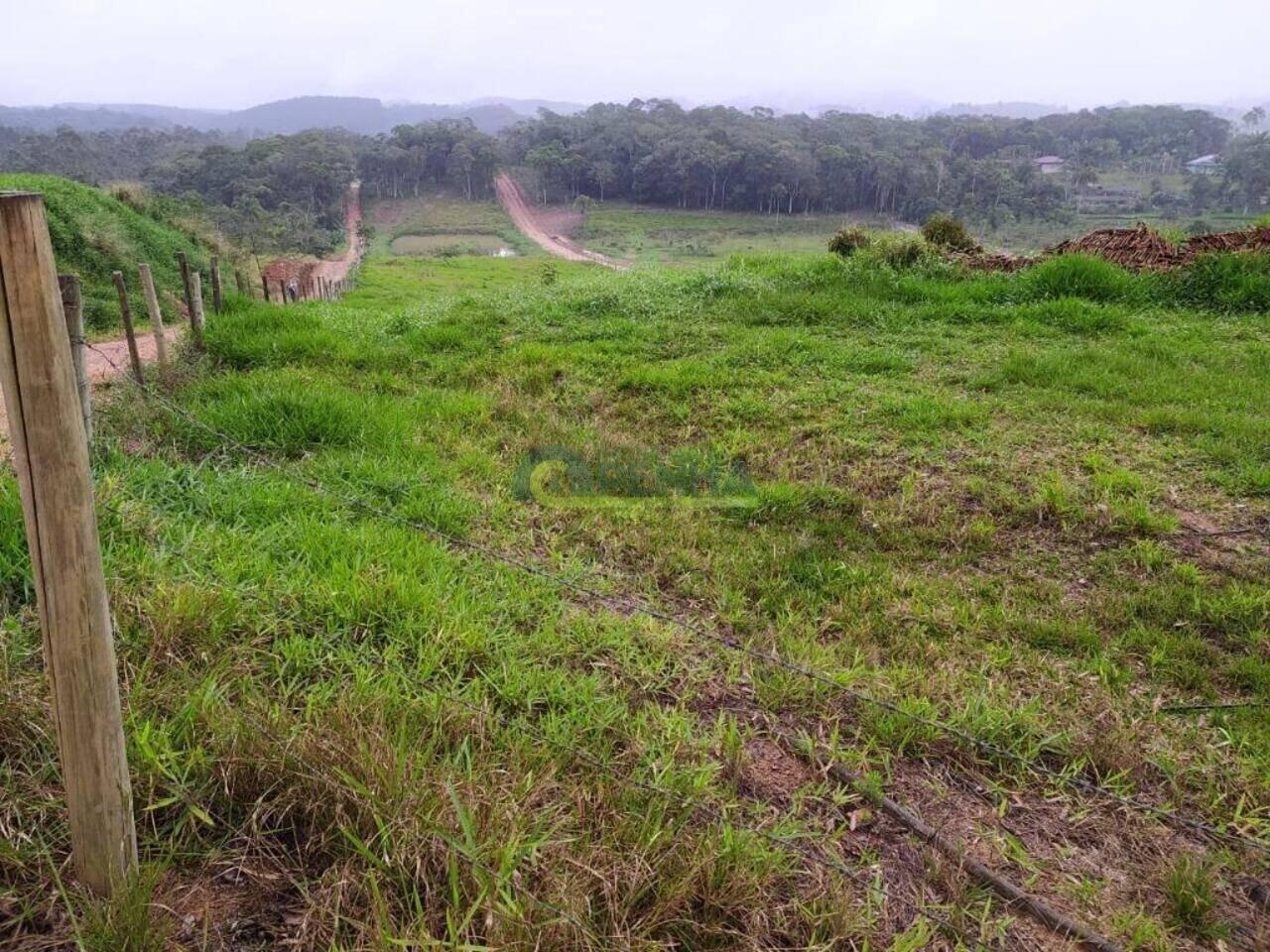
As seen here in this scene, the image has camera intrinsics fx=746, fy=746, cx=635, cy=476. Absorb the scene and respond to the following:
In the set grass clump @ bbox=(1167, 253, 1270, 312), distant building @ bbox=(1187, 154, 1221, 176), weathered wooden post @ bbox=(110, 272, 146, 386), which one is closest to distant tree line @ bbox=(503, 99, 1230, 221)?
distant building @ bbox=(1187, 154, 1221, 176)

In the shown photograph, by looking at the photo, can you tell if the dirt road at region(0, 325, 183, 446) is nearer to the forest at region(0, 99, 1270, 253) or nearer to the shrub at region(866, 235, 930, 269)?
the shrub at region(866, 235, 930, 269)

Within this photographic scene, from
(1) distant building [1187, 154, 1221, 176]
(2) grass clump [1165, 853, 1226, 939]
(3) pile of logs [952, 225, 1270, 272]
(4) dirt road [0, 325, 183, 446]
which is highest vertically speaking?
(1) distant building [1187, 154, 1221, 176]

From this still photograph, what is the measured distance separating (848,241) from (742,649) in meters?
9.24

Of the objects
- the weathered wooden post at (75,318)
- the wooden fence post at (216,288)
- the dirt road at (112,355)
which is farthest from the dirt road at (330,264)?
the weathered wooden post at (75,318)

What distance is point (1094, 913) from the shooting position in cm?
207

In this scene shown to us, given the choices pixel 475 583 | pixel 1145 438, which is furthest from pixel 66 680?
pixel 1145 438

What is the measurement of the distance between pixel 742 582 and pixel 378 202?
74.0m

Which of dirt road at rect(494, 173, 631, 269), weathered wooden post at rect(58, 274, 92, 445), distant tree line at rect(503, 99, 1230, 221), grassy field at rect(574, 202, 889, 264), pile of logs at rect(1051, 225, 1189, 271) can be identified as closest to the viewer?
weathered wooden post at rect(58, 274, 92, 445)

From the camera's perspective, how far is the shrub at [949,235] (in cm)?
1045

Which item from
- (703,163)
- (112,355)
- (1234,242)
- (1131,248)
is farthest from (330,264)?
A: (1234,242)

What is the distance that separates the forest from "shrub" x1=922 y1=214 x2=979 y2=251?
111 feet

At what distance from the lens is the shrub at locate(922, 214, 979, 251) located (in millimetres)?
10453

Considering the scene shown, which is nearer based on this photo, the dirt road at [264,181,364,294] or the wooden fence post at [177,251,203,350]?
the wooden fence post at [177,251,203,350]

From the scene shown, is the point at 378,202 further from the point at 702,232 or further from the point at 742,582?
the point at 742,582
